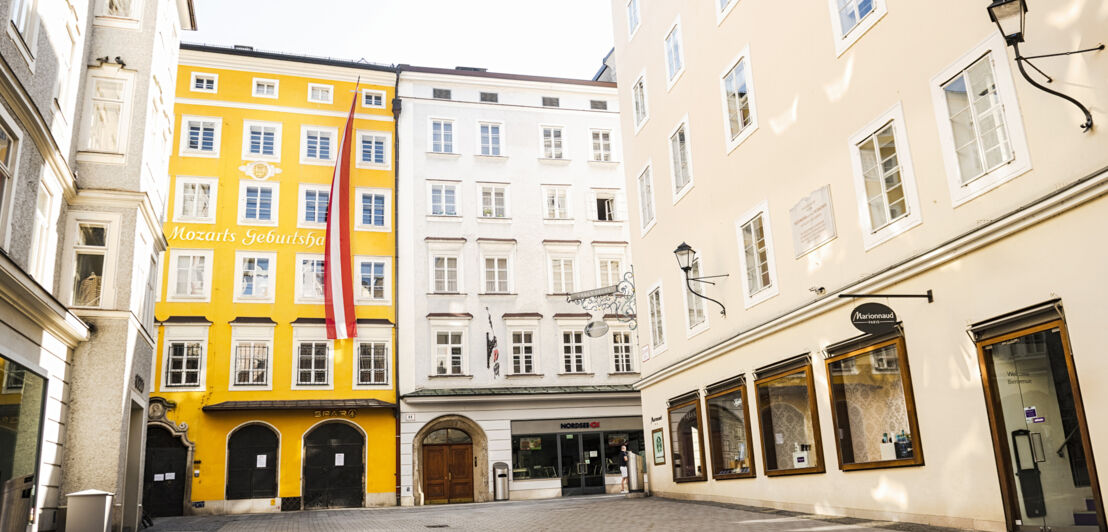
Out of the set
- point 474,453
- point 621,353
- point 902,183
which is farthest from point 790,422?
point 621,353

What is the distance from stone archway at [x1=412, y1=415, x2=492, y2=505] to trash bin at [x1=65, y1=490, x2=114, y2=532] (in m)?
18.8

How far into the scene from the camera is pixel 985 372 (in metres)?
10.5

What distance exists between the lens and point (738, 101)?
1780 centimetres

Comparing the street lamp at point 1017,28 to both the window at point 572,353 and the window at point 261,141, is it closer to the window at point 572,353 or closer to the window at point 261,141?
the window at point 572,353

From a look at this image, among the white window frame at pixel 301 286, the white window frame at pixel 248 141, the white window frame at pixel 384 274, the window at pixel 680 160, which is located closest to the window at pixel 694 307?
the window at pixel 680 160

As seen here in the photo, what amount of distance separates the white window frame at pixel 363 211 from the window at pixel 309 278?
2139 mm

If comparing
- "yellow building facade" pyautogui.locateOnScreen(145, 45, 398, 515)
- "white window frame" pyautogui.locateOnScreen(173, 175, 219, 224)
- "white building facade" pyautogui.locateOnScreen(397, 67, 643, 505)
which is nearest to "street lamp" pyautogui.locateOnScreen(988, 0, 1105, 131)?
"white building facade" pyautogui.locateOnScreen(397, 67, 643, 505)

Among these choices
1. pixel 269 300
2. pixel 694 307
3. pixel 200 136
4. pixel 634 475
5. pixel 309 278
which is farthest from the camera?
pixel 200 136

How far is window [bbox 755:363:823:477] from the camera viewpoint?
49.0ft

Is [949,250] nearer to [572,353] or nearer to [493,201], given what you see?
[572,353]

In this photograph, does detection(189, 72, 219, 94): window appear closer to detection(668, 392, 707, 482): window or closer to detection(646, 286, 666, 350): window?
detection(646, 286, 666, 350): window

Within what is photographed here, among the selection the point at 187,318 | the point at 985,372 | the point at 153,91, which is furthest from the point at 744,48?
the point at 187,318

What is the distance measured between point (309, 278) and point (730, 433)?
20.9 m

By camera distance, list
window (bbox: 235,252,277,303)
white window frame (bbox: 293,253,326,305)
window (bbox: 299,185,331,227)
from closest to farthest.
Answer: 1. window (bbox: 235,252,277,303)
2. white window frame (bbox: 293,253,326,305)
3. window (bbox: 299,185,331,227)
